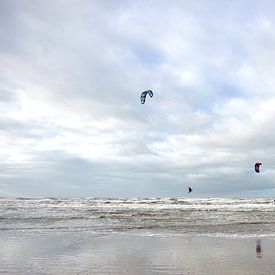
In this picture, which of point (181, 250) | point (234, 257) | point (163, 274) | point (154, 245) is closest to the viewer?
point (163, 274)

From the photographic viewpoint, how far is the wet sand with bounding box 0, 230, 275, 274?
912 centimetres

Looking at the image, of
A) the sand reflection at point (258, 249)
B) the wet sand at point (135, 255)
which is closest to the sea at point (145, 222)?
the sand reflection at point (258, 249)

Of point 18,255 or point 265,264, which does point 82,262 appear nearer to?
point 18,255

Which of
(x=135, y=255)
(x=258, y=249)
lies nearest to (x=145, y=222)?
(x=258, y=249)

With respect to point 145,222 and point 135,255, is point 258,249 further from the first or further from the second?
point 145,222

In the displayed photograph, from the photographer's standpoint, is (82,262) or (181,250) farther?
(181,250)

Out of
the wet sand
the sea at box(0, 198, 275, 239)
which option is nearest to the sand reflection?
the wet sand

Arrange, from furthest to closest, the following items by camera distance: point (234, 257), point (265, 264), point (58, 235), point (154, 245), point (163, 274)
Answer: point (58, 235)
point (154, 245)
point (234, 257)
point (265, 264)
point (163, 274)

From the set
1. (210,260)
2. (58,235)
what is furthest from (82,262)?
(58,235)

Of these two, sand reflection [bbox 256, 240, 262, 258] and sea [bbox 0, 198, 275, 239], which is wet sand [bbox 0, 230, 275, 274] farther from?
sea [bbox 0, 198, 275, 239]

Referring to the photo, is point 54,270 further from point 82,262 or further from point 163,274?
point 163,274

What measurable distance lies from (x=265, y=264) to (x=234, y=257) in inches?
43.8

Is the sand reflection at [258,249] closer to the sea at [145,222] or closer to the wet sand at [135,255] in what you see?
the wet sand at [135,255]

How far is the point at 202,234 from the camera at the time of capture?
1652 cm
